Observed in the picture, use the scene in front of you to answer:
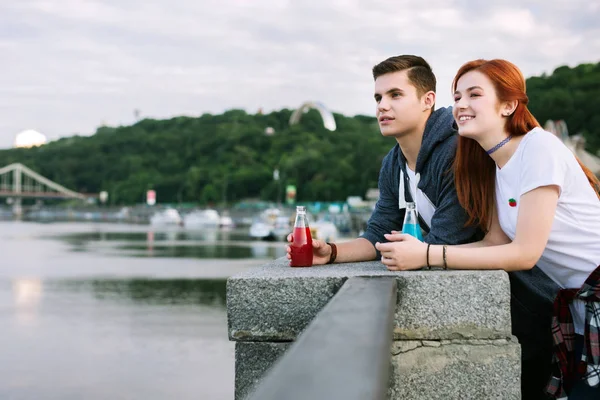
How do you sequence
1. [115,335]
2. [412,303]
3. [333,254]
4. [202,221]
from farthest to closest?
[202,221]
[115,335]
[333,254]
[412,303]

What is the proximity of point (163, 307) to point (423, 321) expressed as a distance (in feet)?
49.1

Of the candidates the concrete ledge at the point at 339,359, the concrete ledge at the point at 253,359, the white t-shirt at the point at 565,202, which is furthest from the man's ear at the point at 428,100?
the concrete ledge at the point at 339,359

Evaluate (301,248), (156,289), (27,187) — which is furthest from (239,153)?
(301,248)

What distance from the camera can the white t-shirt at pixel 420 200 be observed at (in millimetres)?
3598

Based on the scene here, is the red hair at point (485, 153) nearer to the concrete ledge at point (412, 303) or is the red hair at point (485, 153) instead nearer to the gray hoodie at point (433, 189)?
the gray hoodie at point (433, 189)

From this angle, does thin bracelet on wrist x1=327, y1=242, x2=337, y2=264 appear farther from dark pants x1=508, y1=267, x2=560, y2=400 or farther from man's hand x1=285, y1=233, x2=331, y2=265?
dark pants x1=508, y1=267, x2=560, y2=400

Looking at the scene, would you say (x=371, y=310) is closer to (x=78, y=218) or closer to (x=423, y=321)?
(x=423, y=321)

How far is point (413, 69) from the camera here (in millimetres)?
3631

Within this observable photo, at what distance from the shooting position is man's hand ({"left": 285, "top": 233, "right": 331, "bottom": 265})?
3.39 m

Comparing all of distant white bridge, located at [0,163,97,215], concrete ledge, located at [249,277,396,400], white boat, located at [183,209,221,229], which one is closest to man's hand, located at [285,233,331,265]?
concrete ledge, located at [249,277,396,400]

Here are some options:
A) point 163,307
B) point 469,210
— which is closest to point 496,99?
point 469,210

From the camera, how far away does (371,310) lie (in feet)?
6.79

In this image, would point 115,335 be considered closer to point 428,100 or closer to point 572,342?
point 428,100

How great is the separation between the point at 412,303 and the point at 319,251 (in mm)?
793
